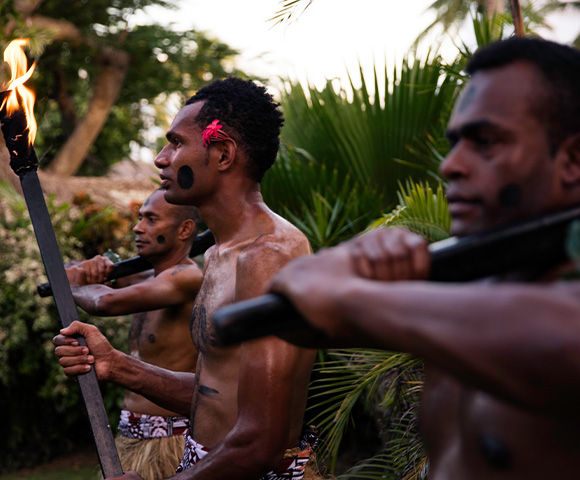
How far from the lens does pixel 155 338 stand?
11.9 feet

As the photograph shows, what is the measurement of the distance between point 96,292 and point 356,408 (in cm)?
285

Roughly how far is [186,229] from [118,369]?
4.11 ft

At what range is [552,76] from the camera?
1.19 metres

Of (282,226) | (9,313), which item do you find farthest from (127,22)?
(282,226)

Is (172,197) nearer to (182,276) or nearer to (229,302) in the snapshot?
(229,302)

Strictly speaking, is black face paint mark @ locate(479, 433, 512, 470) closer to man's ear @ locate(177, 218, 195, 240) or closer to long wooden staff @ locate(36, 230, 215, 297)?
long wooden staff @ locate(36, 230, 215, 297)

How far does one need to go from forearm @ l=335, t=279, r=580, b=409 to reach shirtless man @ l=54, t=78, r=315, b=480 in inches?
42.3

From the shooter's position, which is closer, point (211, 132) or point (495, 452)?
point (495, 452)

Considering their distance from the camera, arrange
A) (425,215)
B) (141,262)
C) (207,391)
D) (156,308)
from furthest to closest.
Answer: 1. (141,262)
2. (156,308)
3. (425,215)
4. (207,391)

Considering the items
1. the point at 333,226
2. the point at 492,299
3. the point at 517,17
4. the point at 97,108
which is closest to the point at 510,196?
the point at 492,299

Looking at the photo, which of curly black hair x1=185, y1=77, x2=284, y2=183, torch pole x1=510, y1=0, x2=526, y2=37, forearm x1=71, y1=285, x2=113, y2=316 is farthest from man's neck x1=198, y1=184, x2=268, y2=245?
torch pole x1=510, y1=0, x2=526, y2=37

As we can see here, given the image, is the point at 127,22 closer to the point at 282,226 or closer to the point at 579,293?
the point at 282,226

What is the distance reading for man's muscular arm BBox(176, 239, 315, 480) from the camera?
2.01 meters

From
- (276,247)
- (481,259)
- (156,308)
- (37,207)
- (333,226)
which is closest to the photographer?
(481,259)
